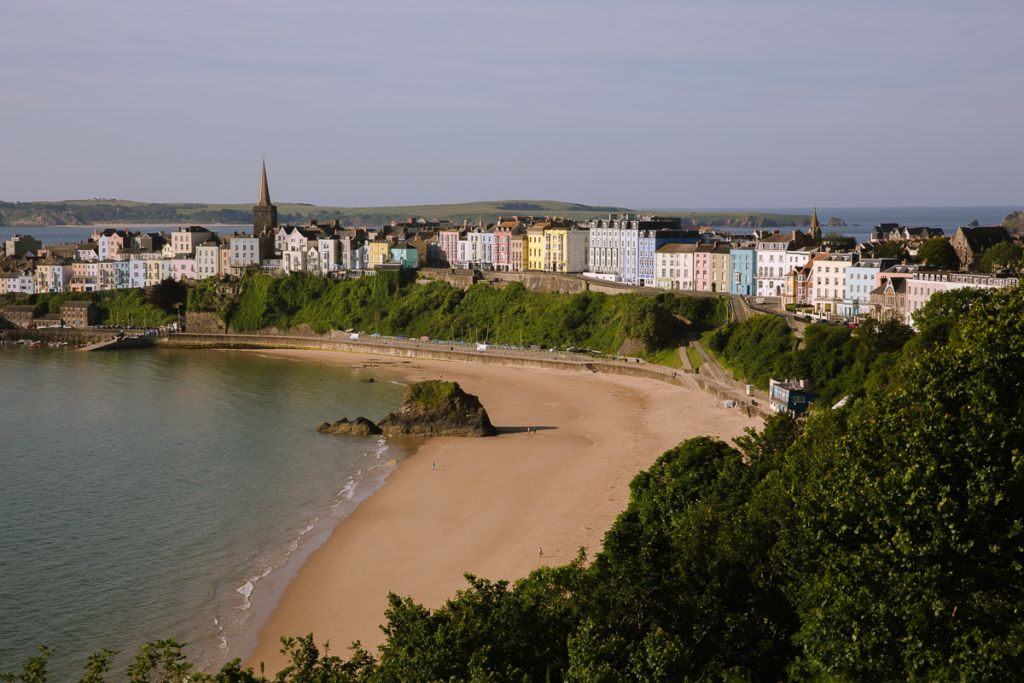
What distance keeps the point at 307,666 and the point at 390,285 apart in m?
63.2

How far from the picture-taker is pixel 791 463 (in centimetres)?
2033

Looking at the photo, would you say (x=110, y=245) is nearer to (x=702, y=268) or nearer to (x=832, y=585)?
(x=702, y=268)

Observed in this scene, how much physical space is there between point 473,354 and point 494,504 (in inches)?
1249

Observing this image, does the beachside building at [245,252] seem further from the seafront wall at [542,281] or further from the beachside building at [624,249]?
the beachside building at [624,249]

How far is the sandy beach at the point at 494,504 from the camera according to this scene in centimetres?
2423

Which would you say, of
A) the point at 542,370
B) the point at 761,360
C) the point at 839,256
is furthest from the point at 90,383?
the point at 839,256

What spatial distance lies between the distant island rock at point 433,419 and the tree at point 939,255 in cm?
2502

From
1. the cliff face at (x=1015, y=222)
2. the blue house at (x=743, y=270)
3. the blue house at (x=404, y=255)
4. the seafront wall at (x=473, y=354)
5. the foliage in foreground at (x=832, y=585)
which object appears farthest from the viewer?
the cliff face at (x=1015, y=222)

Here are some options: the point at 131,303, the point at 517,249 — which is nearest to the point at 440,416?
the point at 517,249

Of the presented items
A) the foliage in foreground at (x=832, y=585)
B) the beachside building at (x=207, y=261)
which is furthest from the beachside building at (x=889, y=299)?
the beachside building at (x=207, y=261)

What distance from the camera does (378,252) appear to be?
87.3m

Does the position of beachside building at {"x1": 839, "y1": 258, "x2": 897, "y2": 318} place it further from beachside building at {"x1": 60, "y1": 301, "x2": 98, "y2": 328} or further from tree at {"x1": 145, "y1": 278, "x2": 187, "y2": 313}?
beachside building at {"x1": 60, "y1": 301, "x2": 98, "y2": 328}

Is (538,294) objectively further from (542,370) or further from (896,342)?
(896,342)

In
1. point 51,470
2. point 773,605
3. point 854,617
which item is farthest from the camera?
point 51,470
